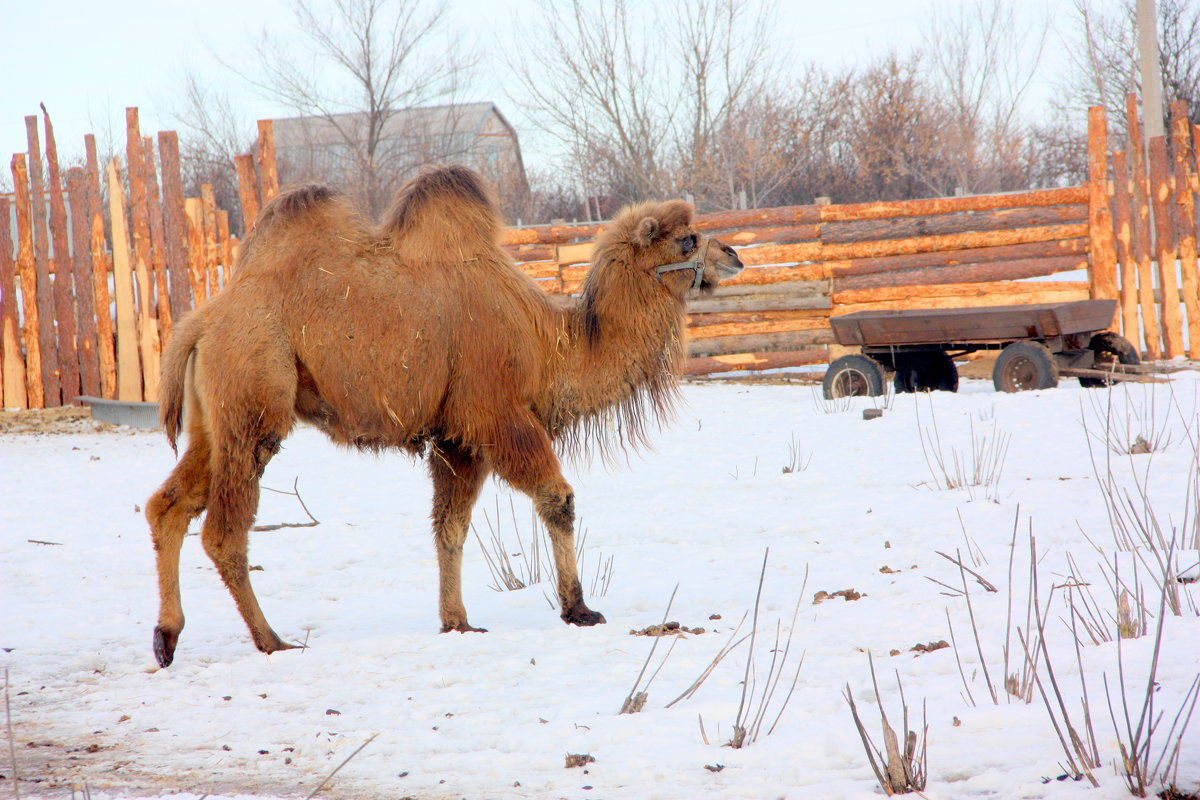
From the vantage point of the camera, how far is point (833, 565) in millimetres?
5508

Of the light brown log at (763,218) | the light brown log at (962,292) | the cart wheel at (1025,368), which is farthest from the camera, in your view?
the light brown log at (763,218)

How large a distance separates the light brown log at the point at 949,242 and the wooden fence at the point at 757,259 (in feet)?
0.07

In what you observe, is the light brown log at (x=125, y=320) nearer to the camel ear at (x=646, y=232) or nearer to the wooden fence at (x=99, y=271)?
the wooden fence at (x=99, y=271)

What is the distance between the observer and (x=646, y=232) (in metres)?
5.35

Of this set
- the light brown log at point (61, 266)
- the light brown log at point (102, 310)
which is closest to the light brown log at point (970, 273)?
the light brown log at point (102, 310)

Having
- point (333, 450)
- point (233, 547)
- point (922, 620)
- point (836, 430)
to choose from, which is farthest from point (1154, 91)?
point (233, 547)

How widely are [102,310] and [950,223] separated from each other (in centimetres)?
1143

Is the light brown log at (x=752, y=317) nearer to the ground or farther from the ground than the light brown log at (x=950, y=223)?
nearer to the ground

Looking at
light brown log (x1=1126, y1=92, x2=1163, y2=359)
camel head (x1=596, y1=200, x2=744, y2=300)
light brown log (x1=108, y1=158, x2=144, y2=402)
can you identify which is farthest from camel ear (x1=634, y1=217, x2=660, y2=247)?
light brown log (x1=1126, y1=92, x2=1163, y2=359)

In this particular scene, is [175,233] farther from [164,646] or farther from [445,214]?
[164,646]

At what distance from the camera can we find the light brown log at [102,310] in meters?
12.7

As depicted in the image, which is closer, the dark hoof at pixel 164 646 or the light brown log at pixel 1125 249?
the dark hoof at pixel 164 646

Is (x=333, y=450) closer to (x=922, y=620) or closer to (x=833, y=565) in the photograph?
Answer: (x=833, y=565)

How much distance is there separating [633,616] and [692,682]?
1.21 meters
